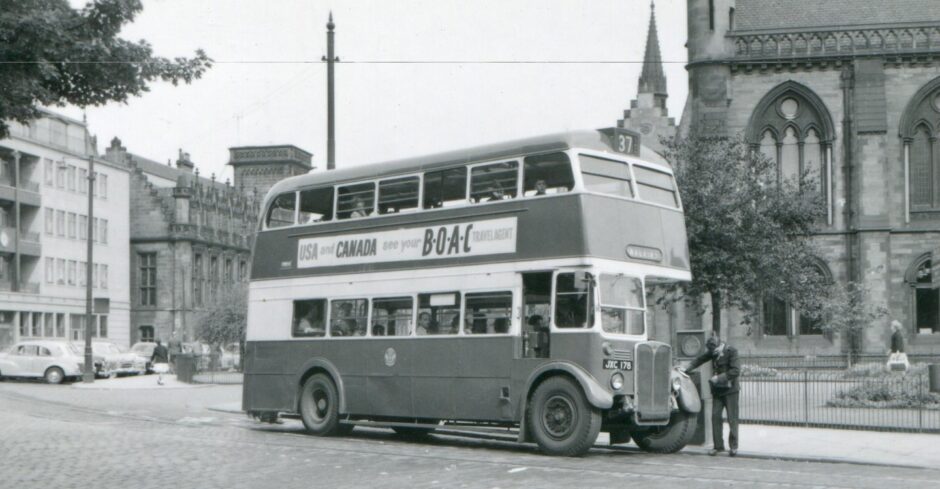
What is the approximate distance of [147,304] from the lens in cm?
7856

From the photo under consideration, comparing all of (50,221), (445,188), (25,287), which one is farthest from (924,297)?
(50,221)

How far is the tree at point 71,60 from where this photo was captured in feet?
48.8

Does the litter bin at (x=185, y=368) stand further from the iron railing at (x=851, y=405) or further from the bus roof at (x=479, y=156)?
the bus roof at (x=479, y=156)

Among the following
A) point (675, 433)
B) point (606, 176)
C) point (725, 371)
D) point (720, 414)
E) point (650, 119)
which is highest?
point (650, 119)

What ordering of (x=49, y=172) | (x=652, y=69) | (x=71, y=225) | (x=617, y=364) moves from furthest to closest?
(x=652, y=69), (x=71, y=225), (x=49, y=172), (x=617, y=364)

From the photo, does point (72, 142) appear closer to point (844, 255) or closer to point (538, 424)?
point (844, 255)

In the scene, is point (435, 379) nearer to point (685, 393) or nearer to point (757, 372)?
point (685, 393)

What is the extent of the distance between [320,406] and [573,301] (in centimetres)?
582

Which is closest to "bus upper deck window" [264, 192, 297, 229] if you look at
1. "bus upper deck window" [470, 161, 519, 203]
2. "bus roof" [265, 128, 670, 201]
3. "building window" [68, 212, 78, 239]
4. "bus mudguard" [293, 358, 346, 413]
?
"bus roof" [265, 128, 670, 201]

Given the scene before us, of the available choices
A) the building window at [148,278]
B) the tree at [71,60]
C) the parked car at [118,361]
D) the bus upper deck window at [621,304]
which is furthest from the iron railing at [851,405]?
the building window at [148,278]

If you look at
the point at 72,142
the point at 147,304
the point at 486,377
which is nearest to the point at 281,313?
the point at 486,377

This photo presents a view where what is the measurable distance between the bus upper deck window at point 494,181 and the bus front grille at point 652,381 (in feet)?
9.74

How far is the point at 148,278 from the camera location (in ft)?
259

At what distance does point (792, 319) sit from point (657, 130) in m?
9.99
